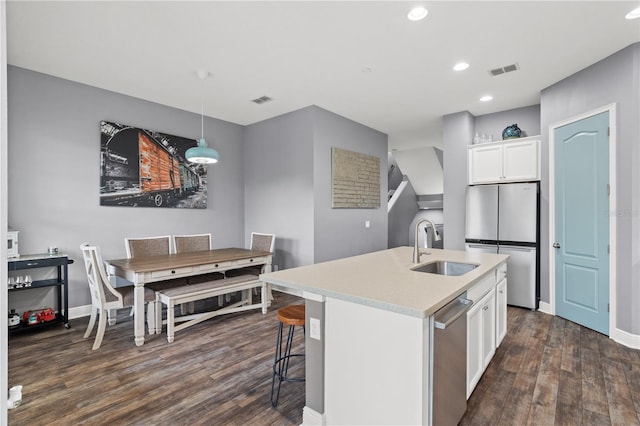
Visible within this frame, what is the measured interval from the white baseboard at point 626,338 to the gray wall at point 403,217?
484 centimetres

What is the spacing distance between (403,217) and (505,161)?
4046mm

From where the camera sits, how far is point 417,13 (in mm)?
2400

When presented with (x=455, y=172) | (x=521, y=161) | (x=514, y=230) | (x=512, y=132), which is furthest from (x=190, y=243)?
(x=512, y=132)

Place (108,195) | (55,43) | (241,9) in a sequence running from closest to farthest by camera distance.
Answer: (241,9) < (55,43) < (108,195)

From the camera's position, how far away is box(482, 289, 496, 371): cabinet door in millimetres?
2146

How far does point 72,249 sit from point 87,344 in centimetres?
131

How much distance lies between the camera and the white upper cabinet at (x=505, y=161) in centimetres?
408

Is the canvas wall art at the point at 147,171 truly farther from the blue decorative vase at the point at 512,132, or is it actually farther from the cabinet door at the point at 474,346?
the blue decorative vase at the point at 512,132

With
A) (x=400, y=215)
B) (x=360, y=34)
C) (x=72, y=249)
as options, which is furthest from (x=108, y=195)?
(x=400, y=215)

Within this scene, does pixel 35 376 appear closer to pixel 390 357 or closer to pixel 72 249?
pixel 72 249

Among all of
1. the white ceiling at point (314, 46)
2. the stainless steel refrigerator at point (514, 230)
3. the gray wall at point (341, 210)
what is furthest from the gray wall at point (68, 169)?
the stainless steel refrigerator at point (514, 230)

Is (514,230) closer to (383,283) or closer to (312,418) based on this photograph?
(383,283)

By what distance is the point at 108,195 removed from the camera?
392 cm

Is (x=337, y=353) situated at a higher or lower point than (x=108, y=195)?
lower
